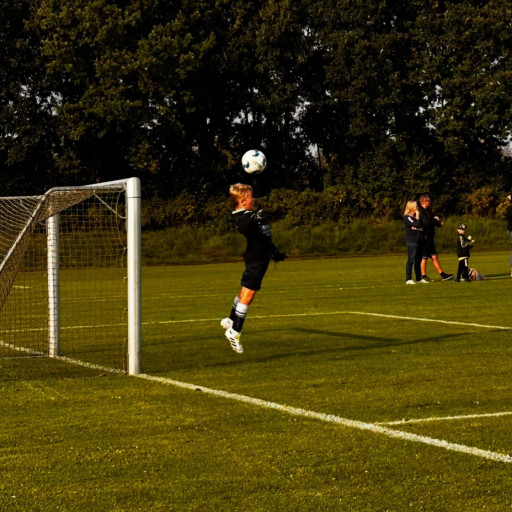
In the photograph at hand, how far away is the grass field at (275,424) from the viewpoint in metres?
5.84

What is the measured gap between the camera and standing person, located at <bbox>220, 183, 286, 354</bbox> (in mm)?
11953

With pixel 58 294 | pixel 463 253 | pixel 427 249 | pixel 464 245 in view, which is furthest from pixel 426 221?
pixel 58 294

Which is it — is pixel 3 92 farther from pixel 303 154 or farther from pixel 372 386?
pixel 372 386

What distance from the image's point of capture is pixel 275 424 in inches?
308

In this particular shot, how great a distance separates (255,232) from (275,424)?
447 centimetres

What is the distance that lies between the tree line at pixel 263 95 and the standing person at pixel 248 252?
42311 mm

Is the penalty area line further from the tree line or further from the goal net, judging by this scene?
the tree line

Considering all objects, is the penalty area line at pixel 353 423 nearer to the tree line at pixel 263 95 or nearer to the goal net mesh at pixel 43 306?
the goal net mesh at pixel 43 306

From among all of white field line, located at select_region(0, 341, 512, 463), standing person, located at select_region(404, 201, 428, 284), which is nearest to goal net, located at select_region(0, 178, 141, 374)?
white field line, located at select_region(0, 341, 512, 463)

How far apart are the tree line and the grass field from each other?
4095cm

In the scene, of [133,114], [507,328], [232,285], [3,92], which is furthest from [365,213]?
[507,328]

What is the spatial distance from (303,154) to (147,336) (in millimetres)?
49229

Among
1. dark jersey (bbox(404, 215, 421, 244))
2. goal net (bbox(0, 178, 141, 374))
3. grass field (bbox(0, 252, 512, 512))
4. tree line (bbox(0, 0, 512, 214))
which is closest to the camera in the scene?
grass field (bbox(0, 252, 512, 512))

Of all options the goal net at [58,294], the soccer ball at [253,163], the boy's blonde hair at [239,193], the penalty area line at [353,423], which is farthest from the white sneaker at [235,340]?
the soccer ball at [253,163]
